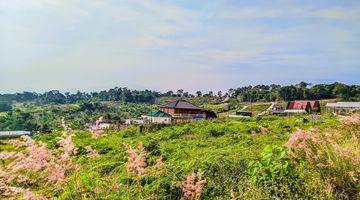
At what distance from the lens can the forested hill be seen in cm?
10119

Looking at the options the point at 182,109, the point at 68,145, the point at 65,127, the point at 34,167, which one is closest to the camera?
the point at 34,167

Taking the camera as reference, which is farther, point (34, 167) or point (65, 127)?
point (65, 127)

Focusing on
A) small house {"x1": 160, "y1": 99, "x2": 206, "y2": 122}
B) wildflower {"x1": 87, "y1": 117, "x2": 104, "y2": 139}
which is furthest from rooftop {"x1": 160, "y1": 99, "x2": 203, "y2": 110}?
wildflower {"x1": 87, "y1": 117, "x2": 104, "y2": 139}

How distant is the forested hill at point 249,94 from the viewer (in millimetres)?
101188

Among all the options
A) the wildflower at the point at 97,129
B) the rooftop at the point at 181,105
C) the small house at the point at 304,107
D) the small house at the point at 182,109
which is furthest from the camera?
the small house at the point at 304,107

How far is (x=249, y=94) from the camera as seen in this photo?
112125 millimetres

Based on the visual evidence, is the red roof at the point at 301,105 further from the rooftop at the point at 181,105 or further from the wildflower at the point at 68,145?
the wildflower at the point at 68,145

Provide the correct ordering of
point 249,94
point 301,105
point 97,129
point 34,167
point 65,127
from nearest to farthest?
1. point 34,167
2. point 65,127
3. point 97,129
4. point 301,105
5. point 249,94

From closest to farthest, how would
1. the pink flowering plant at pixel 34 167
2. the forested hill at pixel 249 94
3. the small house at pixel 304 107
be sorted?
the pink flowering plant at pixel 34 167
the small house at pixel 304 107
the forested hill at pixel 249 94

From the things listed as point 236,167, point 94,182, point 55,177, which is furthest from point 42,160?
point 236,167

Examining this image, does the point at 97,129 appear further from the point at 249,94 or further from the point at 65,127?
the point at 249,94

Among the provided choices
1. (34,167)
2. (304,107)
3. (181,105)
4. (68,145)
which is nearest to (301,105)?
(304,107)

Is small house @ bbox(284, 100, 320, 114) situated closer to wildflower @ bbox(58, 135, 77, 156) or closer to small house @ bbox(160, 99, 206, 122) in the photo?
small house @ bbox(160, 99, 206, 122)

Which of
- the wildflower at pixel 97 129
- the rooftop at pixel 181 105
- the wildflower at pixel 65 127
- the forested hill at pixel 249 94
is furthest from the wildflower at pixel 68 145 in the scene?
the forested hill at pixel 249 94
